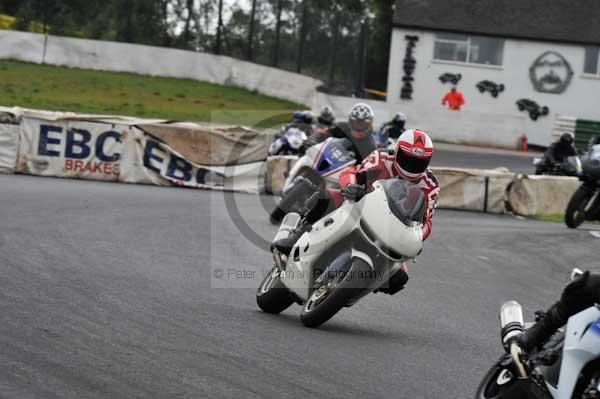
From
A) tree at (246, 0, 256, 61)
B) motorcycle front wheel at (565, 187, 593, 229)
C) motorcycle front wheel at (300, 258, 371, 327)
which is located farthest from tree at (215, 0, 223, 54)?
motorcycle front wheel at (300, 258, 371, 327)

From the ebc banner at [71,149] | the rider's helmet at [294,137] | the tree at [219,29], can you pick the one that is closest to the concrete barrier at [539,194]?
the rider's helmet at [294,137]

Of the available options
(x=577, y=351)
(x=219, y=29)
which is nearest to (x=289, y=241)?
(x=577, y=351)

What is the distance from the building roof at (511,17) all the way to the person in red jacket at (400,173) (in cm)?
3412

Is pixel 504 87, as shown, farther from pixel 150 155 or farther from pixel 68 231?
pixel 68 231

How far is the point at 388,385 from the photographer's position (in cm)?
608

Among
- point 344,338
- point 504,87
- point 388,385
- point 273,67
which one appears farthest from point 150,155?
point 504,87

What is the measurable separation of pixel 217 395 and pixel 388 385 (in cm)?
113

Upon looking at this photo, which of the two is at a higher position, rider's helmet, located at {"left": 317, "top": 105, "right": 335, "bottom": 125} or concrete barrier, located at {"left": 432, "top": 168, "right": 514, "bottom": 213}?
rider's helmet, located at {"left": 317, "top": 105, "right": 335, "bottom": 125}

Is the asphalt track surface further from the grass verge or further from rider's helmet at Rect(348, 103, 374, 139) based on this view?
the grass verge

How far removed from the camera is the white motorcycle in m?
7.31

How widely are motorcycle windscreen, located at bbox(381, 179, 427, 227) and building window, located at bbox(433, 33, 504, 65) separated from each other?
115ft

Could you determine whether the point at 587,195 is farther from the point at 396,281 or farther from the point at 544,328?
the point at 544,328

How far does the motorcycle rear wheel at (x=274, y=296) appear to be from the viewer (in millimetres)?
8133

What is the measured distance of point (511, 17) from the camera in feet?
141
